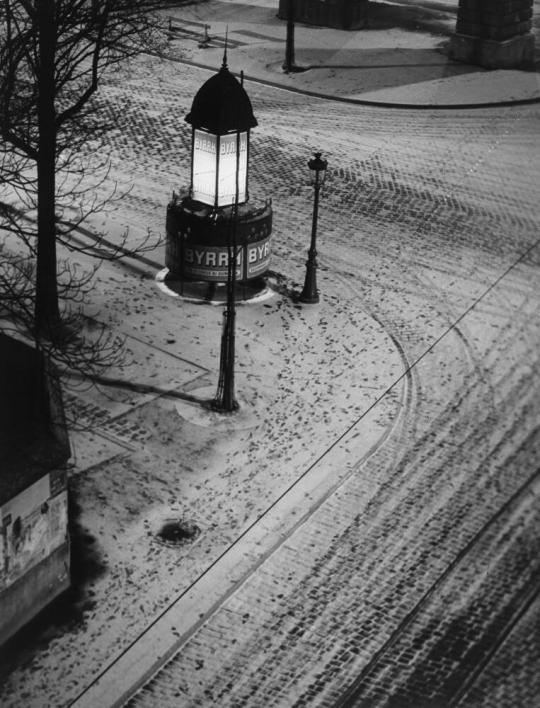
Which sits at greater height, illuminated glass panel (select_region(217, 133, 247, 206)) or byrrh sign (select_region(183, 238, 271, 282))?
illuminated glass panel (select_region(217, 133, 247, 206))

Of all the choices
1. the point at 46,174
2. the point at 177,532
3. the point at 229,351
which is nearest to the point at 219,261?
the point at 46,174

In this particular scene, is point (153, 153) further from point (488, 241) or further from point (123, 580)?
point (123, 580)

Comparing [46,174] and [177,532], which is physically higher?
[46,174]

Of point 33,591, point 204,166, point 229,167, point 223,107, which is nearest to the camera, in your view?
point 33,591

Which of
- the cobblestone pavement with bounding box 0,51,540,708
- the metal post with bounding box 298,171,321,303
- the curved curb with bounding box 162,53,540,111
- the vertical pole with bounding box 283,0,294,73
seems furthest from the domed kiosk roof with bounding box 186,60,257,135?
the vertical pole with bounding box 283,0,294,73

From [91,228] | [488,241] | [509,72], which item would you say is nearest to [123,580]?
[91,228]

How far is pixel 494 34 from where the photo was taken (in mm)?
33625

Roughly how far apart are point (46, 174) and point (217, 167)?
318 centimetres

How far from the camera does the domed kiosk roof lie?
19.3 m

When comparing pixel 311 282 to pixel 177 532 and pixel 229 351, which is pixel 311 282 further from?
pixel 177 532

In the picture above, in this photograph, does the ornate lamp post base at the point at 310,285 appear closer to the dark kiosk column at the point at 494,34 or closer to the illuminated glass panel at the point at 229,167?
the illuminated glass panel at the point at 229,167

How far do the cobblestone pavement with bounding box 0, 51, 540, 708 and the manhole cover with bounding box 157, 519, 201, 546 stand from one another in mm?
163

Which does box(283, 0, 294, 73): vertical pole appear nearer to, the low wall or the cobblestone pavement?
the cobblestone pavement

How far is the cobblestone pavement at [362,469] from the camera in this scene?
12.6m
